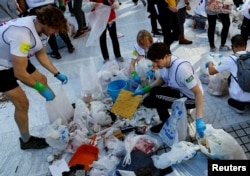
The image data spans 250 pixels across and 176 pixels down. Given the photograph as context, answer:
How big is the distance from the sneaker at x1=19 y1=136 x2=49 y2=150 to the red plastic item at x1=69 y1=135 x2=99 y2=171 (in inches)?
14.8

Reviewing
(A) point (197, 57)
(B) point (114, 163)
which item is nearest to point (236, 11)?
(A) point (197, 57)

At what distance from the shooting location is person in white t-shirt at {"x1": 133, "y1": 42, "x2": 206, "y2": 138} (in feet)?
6.30

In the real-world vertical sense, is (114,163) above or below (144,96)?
below

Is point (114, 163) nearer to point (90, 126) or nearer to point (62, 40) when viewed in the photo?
point (90, 126)

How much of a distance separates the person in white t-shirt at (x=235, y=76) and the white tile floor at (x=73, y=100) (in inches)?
3.4

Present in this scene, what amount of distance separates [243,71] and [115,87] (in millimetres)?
1200

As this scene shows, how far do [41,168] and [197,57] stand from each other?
2.17 meters

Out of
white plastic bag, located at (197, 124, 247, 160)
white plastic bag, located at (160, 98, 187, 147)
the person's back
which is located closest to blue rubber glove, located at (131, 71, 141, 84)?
white plastic bag, located at (160, 98, 187, 147)

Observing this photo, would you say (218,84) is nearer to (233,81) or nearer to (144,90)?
(233,81)

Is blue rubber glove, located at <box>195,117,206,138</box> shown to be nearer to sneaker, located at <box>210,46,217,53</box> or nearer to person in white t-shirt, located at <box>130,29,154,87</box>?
person in white t-shirt, located at <box>130,29,154,87</box>

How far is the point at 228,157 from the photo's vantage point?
181 centimetres

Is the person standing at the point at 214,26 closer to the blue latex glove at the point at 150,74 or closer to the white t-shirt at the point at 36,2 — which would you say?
the blue latex glove at the point at 150,74

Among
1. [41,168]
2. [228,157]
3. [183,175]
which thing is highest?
[228,157]

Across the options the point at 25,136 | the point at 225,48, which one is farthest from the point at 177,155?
the point at 225,48
